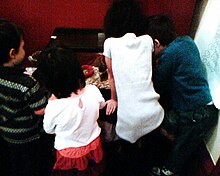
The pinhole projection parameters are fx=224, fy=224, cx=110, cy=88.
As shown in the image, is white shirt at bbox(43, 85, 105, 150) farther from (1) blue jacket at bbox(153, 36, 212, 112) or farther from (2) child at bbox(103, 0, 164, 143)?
(1) blue jacket at bbox(153, 36, 212, 112)

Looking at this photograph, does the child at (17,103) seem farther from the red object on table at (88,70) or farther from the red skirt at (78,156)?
the red object on table at (88,70)

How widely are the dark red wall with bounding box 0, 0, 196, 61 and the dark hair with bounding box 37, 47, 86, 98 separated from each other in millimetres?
709

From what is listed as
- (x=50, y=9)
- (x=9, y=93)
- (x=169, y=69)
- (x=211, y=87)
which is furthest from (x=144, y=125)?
(x=50, y=9)

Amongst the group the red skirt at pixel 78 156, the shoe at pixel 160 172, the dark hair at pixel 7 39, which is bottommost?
the shoe at pixel 160 172

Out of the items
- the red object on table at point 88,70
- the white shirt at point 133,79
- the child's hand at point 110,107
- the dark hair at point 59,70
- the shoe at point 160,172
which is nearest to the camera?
the dark hair at point 59,70

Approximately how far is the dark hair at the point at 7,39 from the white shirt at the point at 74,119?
0.29m

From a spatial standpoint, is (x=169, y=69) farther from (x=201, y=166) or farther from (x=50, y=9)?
(x=50, y=9)

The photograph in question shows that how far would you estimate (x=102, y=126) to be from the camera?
1.22m

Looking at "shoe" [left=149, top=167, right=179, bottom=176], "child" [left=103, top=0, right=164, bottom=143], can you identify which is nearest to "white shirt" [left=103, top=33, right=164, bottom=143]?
"child" [left=103, top=0, right=164, bottom=143]

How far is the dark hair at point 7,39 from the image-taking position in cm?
96

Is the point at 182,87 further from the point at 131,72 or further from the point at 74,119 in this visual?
the point at 74,119

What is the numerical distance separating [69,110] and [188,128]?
68cm

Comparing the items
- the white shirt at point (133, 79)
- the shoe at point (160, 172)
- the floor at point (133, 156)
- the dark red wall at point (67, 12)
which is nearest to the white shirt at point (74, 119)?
the white shirt at point (133, 79)

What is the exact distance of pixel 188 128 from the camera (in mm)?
1236
